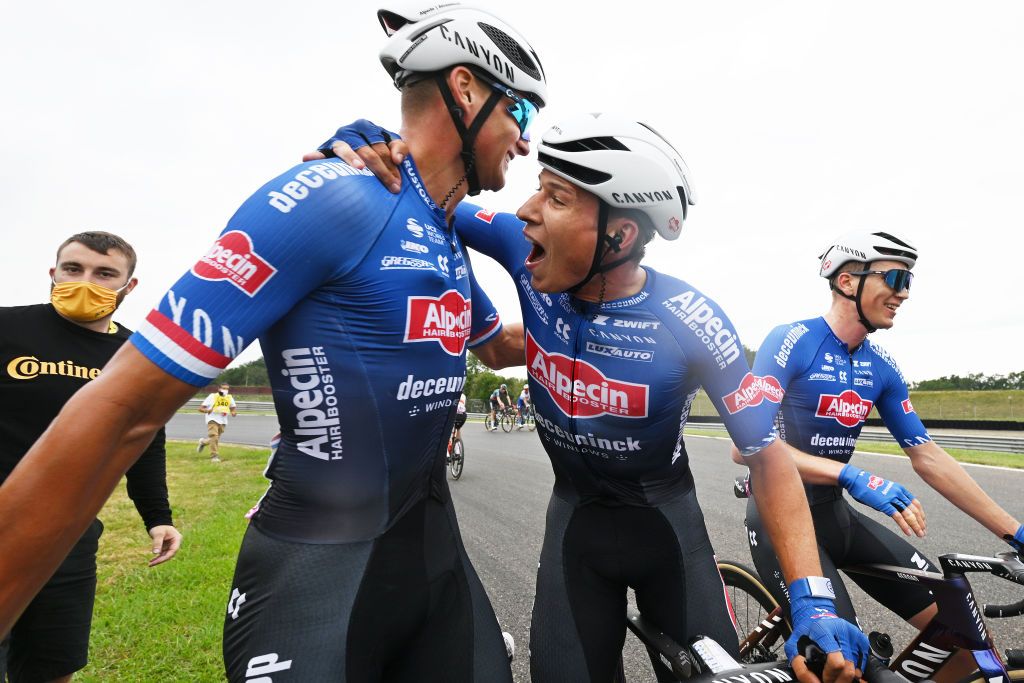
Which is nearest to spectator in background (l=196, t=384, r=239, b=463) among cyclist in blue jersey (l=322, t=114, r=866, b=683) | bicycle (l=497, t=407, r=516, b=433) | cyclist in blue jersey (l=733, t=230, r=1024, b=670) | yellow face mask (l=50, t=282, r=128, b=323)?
bicycle (l=497, t=407, r=516, b=433)

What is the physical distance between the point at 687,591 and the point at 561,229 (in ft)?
5.47

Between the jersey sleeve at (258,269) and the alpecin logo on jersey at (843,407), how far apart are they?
320 cm

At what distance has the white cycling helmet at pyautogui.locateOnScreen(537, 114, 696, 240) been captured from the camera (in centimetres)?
213

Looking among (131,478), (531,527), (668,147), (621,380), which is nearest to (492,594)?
(531,527)

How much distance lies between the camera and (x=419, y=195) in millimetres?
1700

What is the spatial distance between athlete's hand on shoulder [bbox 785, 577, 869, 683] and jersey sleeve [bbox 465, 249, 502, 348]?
1.66m

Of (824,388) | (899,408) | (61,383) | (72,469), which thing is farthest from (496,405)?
(72,469)

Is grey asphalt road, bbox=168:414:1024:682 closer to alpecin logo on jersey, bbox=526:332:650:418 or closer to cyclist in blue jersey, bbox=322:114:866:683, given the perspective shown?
cyclist in blue jersey, bbox=322:114:866:683

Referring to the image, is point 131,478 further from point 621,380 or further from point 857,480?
point 857,480

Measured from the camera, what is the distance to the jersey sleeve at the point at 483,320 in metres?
2.58

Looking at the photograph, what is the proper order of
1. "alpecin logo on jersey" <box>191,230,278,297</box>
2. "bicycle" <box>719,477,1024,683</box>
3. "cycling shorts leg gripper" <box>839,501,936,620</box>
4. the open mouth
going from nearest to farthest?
"alpecin logo on jersey" <box>191,230,278,297</box> < the open mouth < "bicycle" <box>719,477,1024,683</box> < "cycling shorts leg gripper" <box>839,501,936,620</box>

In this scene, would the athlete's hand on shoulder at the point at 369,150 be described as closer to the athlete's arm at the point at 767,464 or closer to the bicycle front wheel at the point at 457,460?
the athlete's arm at the point at 767,464

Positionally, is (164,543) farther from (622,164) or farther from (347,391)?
(622,164)

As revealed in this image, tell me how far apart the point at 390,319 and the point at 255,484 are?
11.4m
